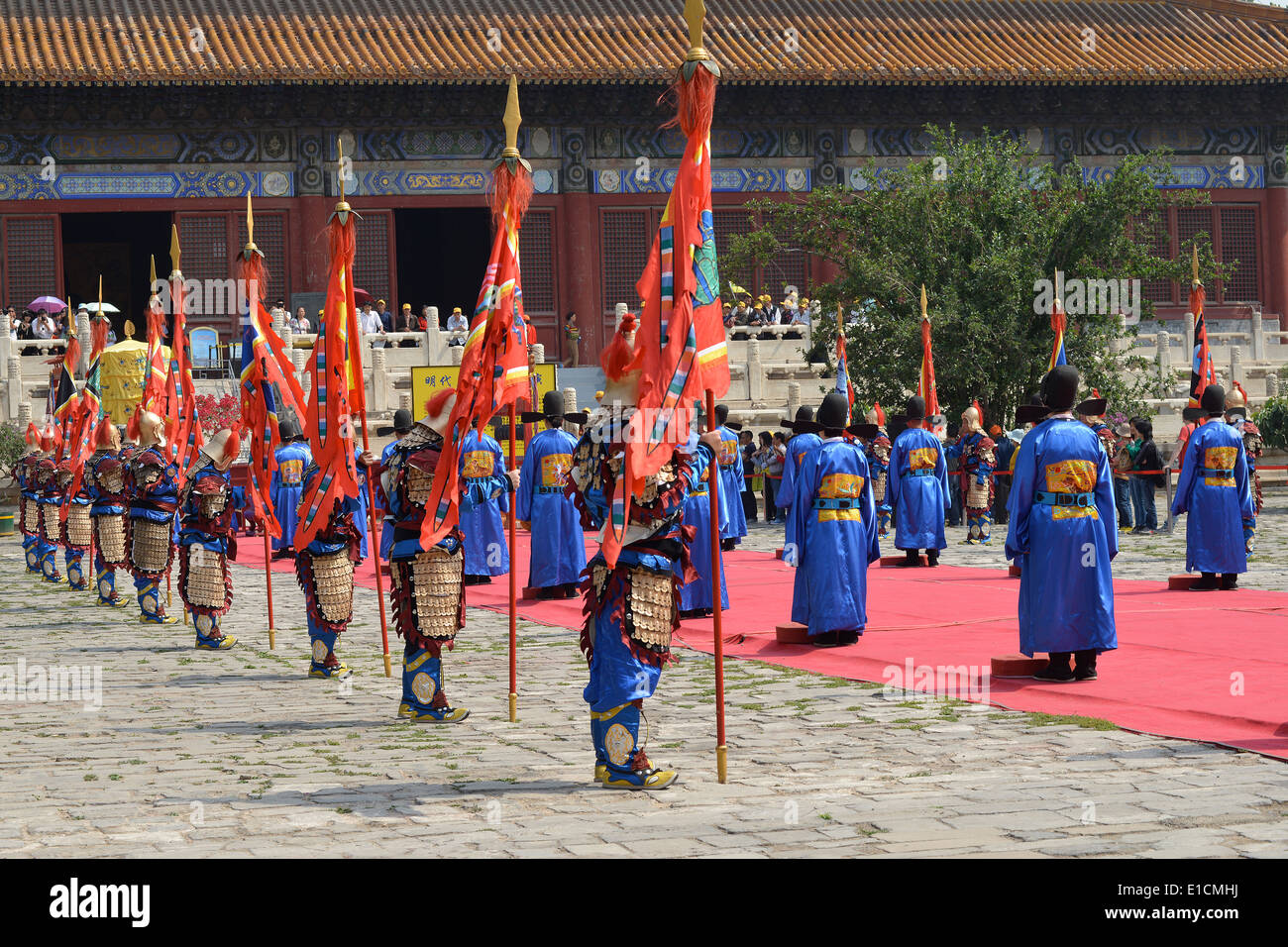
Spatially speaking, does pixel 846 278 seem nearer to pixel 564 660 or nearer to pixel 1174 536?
pixel 1174 536

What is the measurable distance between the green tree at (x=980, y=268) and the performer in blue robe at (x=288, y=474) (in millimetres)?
8999

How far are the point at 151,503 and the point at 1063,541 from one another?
658 centimetres

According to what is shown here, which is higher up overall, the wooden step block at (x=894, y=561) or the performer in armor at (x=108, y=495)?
the performer in armor at (x=108, y=495)

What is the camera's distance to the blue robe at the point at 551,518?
13258mm

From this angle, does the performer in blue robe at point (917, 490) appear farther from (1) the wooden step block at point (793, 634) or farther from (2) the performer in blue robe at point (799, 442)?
(1) the wooden step block at point (793, 634)

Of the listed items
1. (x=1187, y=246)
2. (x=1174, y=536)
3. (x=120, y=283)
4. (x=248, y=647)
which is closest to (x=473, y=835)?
(x=248, y=647)

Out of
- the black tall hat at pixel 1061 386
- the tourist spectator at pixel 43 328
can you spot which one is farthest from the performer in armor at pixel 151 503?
the tourist spectator at pixel 43 328

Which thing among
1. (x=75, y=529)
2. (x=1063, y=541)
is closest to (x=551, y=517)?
(x=75, y=529)

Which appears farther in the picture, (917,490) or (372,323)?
(372,323)

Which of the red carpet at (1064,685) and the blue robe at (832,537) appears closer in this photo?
the red carpet at (1064,685)

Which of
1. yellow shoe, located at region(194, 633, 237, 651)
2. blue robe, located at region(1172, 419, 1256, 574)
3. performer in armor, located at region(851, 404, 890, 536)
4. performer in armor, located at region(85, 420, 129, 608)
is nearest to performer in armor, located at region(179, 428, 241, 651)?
yellow shoe, located at region(194, 633, 237, 651)

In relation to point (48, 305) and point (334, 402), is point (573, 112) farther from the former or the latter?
point (334, 402)

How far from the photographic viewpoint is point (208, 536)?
35.3ft

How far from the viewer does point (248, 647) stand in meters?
10.9
